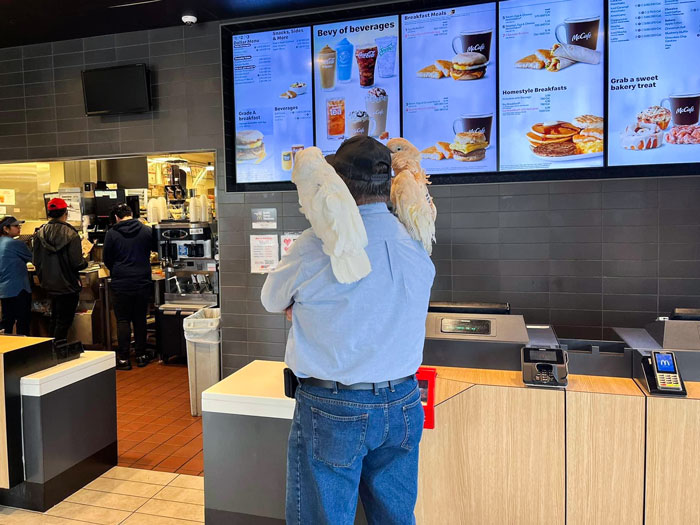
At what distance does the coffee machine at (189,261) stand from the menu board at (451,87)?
2.78 meters

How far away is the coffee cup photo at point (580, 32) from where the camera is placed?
3.60m

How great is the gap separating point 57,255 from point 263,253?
104 inches

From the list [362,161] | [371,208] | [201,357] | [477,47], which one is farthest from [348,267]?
[201,357]

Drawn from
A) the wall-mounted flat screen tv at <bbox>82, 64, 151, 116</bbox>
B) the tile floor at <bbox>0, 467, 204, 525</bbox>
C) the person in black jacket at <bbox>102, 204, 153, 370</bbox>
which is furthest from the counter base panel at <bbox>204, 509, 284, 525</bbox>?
the person in black jacket at <bbox>102, 204, 153, 370</bbox>

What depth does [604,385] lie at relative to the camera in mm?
2211

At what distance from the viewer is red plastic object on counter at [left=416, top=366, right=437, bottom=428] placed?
2.17 metres

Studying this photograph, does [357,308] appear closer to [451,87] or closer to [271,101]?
[451,87]

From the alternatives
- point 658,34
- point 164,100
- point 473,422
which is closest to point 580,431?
point 473,422

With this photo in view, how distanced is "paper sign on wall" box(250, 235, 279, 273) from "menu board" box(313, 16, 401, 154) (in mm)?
869

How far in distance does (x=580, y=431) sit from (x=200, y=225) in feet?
15.0

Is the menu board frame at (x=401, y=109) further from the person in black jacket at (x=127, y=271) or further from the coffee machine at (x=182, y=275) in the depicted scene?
the person in black jacket at (x=127, y=271)

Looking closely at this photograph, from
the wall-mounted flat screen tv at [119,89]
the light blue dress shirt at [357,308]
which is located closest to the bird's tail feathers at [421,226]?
the light blue dress shirt at [357,308]

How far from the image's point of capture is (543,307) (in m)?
3.86

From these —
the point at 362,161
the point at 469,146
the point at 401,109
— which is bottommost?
the point at 362,161
